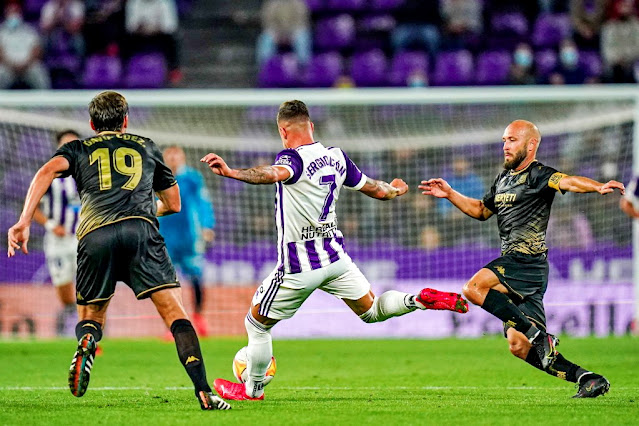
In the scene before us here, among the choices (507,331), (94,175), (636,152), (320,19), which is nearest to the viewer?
(94,175)

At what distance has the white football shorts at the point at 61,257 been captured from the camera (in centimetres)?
1247

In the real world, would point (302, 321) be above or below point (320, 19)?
below

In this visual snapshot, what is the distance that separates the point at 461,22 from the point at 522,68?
2227 millimetres

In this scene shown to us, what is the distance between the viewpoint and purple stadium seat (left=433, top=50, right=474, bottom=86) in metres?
18.3

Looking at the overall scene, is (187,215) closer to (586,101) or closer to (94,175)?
(586,101)

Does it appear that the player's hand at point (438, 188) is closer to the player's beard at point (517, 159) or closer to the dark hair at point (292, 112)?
the player's beard at point (517, 159)

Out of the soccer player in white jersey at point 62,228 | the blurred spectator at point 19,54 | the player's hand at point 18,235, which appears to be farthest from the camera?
the blurred spectator at point 19,54

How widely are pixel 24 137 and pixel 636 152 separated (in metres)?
8.31

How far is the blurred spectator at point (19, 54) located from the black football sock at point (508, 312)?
518 inches

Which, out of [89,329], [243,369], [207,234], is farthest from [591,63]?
[89,329]

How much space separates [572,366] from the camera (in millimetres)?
7281

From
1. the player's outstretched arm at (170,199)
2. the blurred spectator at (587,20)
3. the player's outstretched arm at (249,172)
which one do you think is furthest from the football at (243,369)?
the blurred spectator at (587,20)

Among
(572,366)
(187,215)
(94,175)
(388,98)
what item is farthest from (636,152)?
(94,175)

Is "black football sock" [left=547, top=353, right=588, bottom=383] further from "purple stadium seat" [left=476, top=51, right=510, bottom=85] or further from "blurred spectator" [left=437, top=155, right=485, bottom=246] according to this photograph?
"purple stadium seat" [left=476, top=51, right=510, bottom=85]
